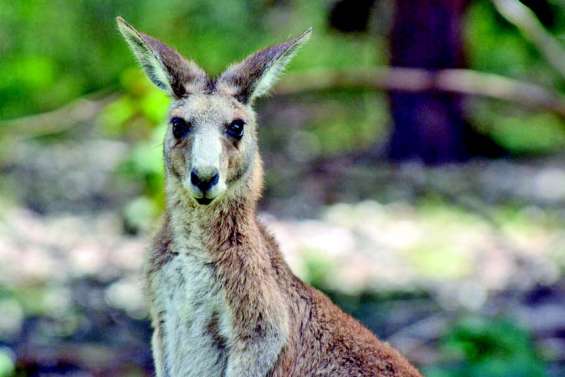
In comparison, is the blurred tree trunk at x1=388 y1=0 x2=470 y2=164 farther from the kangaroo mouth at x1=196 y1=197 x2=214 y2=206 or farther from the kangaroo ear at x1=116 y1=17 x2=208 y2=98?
the kangaroo mouth at x1=196 y1=197 x2=214 y2=206

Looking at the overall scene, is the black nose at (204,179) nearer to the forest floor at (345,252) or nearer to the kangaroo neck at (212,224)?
the kangaroo neck at (212,224)

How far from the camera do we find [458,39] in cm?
1069

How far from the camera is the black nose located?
3.80 metres

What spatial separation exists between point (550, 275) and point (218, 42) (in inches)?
222

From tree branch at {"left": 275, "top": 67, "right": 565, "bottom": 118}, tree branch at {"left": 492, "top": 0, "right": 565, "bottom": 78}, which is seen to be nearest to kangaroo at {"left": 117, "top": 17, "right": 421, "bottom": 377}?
tree branch at {"left": 275, "top": 67, "right": 565, "bottom": 118}

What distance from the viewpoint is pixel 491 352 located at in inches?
231

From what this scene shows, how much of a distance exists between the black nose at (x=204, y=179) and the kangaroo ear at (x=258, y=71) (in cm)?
50

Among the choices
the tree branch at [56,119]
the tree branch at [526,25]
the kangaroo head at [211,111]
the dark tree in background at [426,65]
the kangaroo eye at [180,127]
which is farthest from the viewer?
the dark tree in background at [426,65]

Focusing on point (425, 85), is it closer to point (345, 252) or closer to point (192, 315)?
point (345, 252)

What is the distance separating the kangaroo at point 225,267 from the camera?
13.3 feet

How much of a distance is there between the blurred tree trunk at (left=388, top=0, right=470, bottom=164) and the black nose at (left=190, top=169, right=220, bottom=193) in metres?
7.14

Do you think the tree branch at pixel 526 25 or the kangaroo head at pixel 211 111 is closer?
the kangaroo head at pixel 211 111

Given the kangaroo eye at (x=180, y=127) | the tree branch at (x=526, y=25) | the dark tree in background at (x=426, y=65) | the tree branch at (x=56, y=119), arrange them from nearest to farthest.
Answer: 1. the kangaroo eye at (x=180, y=127)
2. the tree branch at (x=526, y=25)
3. the tree branch at (x=56, y=119)
4. the dark tree in background at (x=426, y=65)

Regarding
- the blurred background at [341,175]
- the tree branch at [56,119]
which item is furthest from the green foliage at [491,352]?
the tree branch at [56,119]
